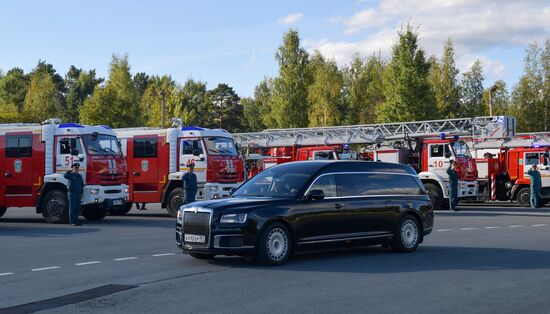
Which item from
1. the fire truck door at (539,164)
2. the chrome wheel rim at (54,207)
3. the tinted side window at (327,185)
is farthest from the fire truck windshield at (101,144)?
the fire truck door at (539,164)

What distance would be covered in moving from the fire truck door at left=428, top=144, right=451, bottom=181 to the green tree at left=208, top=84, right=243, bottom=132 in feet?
235

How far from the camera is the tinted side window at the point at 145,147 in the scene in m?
26.3

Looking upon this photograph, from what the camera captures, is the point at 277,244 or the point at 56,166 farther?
the point at 56,166

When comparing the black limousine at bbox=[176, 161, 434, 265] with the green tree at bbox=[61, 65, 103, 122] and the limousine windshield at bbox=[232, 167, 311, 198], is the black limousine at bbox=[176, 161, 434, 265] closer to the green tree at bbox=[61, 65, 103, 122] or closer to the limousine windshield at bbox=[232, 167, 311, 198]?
the limousine windshield at bbox=[232, 167, 311, 198]

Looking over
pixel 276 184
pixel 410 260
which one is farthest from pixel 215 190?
pixel 410 260

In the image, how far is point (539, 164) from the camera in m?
31.9

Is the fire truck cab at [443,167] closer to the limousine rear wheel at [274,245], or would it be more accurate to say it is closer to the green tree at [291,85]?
the limousine rear wheel at [274,245]

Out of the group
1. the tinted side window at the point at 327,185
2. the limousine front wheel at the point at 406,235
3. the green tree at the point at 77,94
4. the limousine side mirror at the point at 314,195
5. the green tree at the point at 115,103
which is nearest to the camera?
the limousine side mirror at the point at 314,195

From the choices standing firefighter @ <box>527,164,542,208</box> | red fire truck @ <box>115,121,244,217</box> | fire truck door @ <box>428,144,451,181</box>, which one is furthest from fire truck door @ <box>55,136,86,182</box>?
standing firefighter @ <box>527,164,542,208</box>

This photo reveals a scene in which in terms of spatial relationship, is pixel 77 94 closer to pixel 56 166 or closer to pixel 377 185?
pixel 56 166

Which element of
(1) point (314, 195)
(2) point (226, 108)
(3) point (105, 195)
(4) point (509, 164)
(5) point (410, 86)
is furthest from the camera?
(2) point (226, 108)

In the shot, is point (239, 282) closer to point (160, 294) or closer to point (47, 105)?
point (160, 294)

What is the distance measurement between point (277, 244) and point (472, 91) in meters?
52.0

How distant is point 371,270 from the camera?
1165 cm
